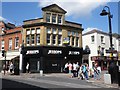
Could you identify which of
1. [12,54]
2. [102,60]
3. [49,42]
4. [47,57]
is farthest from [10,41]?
[102,60]

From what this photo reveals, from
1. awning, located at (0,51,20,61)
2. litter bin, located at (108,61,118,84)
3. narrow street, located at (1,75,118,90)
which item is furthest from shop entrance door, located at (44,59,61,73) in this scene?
litter bin, located at (108,61,118,84)

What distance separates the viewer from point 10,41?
4050 cm

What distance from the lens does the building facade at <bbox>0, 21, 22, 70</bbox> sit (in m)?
38.5

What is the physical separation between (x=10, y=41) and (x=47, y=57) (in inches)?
350

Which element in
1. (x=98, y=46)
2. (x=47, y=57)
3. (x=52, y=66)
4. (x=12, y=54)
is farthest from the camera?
(x=98, y=46)

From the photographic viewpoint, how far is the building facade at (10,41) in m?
38.5

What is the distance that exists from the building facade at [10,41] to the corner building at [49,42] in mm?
2021

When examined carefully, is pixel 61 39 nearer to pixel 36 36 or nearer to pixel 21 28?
pixel 36 36

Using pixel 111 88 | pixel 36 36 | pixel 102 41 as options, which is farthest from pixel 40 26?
pixel 111 88

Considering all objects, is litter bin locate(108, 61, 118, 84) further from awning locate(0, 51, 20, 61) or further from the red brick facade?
the red brick facade

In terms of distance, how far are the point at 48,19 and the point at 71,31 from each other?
15.1 ft

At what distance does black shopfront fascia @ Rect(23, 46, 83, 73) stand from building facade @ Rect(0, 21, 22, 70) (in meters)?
2.78

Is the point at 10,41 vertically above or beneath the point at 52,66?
above

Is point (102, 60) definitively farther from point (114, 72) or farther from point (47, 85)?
point (47, 85)
